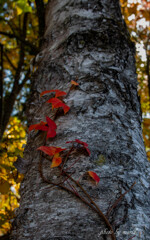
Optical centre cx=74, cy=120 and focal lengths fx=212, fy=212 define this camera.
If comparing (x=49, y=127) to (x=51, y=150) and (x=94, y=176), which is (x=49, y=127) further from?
(x=94, y=176)

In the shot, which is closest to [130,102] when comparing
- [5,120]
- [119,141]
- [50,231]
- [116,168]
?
[119,141]

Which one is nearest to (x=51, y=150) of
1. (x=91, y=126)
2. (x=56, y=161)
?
(x=56, y=161)

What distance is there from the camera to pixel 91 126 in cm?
95

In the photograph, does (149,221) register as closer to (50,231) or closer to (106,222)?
(106,222)

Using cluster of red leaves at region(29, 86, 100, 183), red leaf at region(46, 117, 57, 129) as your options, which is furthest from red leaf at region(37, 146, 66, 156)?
red leaf at region(46, 117, 57, 129)

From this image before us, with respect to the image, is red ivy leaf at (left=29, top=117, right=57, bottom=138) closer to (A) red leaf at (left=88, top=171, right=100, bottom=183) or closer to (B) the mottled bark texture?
(B) the mottled bark texture

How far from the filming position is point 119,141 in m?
0.93

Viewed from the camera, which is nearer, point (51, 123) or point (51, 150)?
point (51, 150)

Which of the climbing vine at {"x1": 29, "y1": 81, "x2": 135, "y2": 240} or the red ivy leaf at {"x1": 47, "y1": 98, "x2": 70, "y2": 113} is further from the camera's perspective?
the red ivy leaf at {"x1": 47, "y1": 98, "x2": 70, "y2": 113}

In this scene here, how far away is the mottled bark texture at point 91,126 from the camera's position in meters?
0.73

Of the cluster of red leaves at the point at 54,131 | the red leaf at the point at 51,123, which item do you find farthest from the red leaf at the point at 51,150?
the red leaf at the point at 51,123

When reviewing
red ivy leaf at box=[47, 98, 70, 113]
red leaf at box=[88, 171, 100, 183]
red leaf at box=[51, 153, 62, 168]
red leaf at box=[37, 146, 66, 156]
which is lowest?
red leaf at box=[88, 171, 100, 183]

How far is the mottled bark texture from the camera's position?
729 mm

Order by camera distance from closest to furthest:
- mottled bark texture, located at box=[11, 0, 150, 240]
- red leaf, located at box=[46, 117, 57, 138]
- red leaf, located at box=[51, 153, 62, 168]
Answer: mottled bark texture, located at box=[11, 0, 150, 240], red leaf, located at box=[51, 153, 62, 168], red leaf, located at box=[46, 117, 57, 138]
